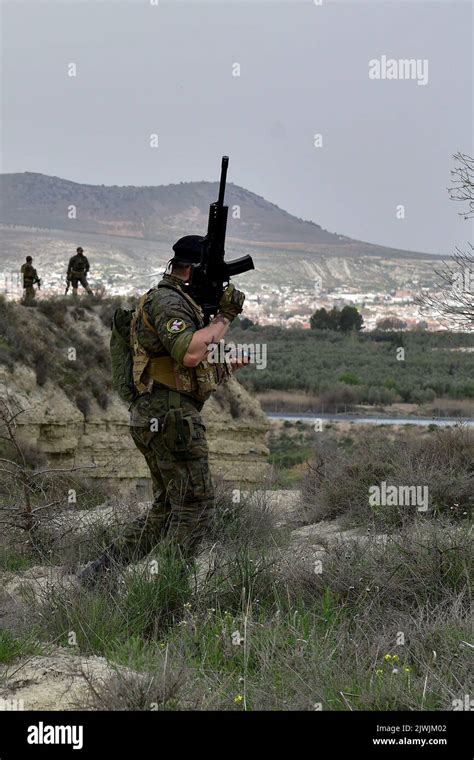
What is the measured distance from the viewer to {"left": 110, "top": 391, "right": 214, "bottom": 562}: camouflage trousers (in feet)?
17.3

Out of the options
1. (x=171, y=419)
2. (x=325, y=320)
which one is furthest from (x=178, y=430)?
(x=325, y=320)

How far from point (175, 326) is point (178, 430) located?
23.2 inches

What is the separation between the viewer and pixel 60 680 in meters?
3.85

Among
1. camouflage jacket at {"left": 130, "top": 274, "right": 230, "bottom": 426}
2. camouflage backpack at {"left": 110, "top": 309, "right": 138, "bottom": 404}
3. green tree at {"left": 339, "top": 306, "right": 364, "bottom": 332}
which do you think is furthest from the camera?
green tree at {"left": 339, "top": 306, "right": 364, "bottom": 332}

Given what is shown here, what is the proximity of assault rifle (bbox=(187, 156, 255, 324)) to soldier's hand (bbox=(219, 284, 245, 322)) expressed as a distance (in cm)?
34

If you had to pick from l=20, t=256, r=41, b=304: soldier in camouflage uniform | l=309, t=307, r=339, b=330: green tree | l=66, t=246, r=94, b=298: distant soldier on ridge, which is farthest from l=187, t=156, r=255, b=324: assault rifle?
l=309, t=307, r=339, b=330: green tree

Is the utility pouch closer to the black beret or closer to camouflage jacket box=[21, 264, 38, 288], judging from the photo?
the black beret

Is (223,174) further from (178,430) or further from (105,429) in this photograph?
(105,429)

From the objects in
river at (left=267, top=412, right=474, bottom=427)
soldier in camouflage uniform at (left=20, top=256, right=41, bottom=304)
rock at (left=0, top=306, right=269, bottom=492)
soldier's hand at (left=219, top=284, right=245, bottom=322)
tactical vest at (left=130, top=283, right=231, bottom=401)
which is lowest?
river at (left=267, top=412, right=474, bottom=427)

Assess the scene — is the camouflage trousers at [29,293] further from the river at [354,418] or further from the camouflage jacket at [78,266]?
the river at [354,418]

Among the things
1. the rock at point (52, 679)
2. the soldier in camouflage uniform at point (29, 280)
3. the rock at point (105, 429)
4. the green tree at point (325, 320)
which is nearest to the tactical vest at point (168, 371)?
the rock at point (52, 679)

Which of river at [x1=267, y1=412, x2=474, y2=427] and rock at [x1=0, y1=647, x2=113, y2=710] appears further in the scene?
river at [x1=267, y1=412, x2=474, y2=427]
